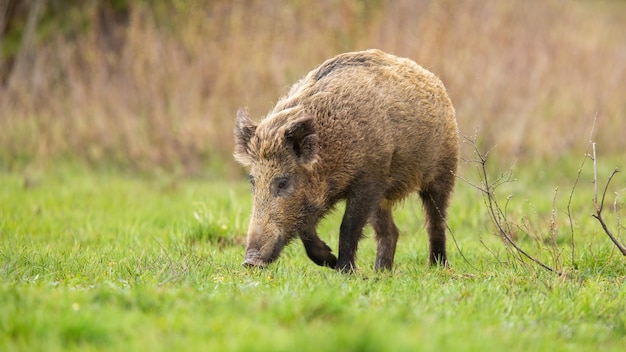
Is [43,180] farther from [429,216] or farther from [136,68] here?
[429,216]

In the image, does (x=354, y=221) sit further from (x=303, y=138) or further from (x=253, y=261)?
(x=253, y=261)

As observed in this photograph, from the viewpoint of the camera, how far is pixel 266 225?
638cm

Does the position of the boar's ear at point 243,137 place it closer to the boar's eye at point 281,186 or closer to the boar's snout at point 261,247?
the boar's eye at point 281,186

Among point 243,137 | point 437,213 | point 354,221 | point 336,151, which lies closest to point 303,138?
point 336,151

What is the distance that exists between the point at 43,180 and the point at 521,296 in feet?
26.8

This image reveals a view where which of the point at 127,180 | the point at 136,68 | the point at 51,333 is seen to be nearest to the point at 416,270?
the point at 51,333

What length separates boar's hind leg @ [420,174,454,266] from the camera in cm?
754

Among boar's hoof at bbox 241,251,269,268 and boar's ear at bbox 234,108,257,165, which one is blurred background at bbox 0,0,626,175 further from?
boar's hoof at bbox 241,251,269,268

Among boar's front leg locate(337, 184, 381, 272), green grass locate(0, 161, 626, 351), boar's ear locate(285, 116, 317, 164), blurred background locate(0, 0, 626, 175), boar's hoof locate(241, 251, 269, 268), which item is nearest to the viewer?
green grass locate(0, 161, 626, 351)

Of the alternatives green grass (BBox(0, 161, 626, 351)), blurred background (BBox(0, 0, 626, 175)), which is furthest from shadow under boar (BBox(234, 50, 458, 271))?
blurred background (BBox(0, 0, 626, 175))

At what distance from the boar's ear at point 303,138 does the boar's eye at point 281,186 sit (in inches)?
7.7

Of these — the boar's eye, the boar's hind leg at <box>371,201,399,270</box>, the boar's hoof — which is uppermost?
the boar's eye

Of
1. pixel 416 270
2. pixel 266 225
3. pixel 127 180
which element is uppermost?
pixel 266 225

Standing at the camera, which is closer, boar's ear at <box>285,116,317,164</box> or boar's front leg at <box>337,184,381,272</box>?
boar's ear at <box>285,116,317,164</box>
